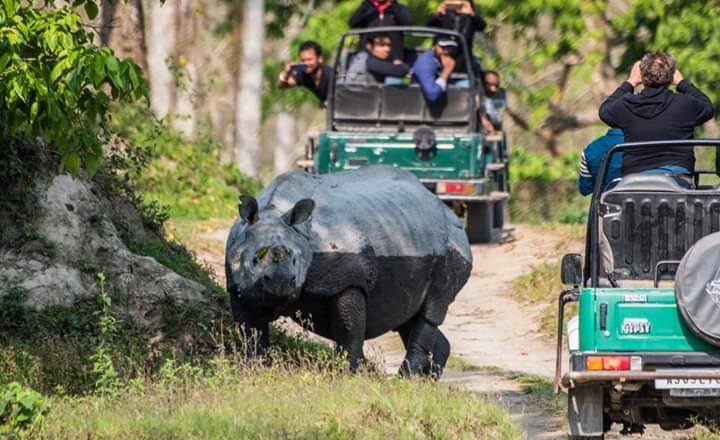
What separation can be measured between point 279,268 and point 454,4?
11773 millimetres

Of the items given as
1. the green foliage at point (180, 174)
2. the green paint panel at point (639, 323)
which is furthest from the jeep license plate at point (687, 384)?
the green foliage at point (180, 174)

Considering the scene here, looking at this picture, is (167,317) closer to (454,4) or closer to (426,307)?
(426,307)

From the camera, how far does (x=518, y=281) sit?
19.1m

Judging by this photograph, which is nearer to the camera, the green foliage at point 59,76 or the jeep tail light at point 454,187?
the green foliage at point 59,76

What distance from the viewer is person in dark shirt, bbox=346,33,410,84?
2169cm

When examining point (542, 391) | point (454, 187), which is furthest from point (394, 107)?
point (542, 391)

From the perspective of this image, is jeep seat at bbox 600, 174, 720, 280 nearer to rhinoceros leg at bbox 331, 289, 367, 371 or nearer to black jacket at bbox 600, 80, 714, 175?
black jacket at bbox 600, 80, 714, 175

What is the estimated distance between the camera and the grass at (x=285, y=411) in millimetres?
9494

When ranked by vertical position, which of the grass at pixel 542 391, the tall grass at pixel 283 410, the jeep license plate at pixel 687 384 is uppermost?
the jeep license plate at pixel 687 384

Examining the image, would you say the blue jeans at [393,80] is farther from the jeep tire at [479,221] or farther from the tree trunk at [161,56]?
the tree trunk at [161,56]

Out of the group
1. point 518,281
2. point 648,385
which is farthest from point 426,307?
point 518,281

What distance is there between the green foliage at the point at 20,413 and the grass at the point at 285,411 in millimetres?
127

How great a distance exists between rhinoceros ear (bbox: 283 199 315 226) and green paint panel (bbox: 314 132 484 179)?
31.3ft

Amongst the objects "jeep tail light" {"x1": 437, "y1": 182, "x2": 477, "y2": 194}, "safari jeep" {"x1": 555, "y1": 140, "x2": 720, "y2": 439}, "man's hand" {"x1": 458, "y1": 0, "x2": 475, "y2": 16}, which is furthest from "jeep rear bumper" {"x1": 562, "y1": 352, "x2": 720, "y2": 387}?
"man's hand" {"x1": 458, "y1": 0, "x2": 475, "y2": 16}
